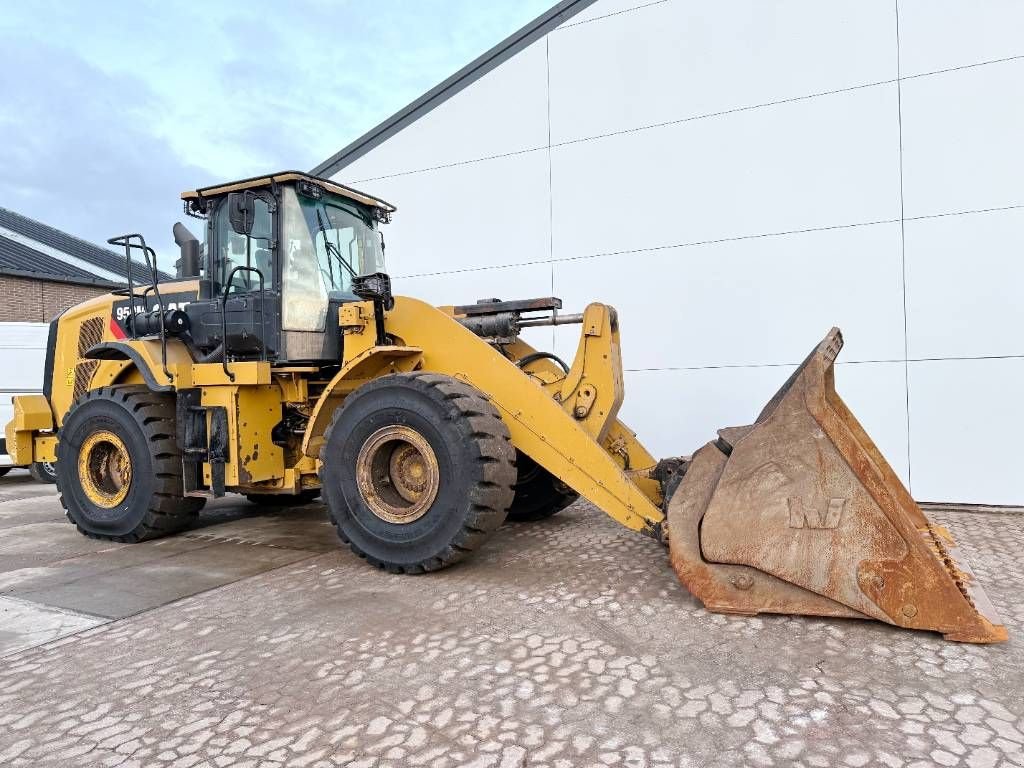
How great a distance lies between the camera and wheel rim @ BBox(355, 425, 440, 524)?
14.6 ft

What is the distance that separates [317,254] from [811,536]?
407 cm

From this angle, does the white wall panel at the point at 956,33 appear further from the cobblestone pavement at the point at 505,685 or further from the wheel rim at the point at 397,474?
the wheel rim at the point at 397,474

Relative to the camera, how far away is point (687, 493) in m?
3.84

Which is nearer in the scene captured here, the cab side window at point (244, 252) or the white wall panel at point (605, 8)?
the cab side window at point (244, 252)

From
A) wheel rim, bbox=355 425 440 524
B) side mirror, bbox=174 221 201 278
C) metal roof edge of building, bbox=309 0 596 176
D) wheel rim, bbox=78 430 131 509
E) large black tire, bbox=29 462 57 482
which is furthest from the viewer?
metal roof edge of building, bbox=309 0 596 176

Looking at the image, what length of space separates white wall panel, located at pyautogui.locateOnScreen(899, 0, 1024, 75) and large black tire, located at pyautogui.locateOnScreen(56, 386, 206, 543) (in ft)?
24.8

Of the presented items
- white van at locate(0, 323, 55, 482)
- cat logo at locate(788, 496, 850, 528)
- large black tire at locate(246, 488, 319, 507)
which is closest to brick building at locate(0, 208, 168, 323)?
white van at locate(0, 323, 55, 482)

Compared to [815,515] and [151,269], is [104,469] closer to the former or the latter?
[151,269]

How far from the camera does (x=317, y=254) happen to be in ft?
18.4

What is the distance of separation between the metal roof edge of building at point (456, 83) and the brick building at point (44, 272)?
9.56 meters

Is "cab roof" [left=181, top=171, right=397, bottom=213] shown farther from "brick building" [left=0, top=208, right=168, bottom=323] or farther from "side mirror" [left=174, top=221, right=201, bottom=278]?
"brick building" [left=0, top=208, right=168, bottom=323]

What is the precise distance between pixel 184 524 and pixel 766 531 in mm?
4804

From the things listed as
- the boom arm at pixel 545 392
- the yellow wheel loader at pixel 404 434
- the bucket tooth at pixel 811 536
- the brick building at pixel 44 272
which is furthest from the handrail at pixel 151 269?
the brick building at pixel 44 272

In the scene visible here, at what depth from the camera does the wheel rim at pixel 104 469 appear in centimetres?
596
